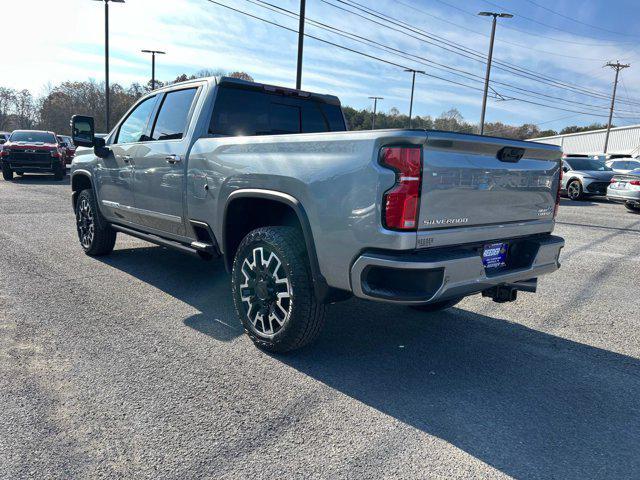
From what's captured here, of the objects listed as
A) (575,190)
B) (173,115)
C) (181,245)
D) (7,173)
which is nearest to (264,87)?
(173,115)

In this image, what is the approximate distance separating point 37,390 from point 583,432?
125 inches

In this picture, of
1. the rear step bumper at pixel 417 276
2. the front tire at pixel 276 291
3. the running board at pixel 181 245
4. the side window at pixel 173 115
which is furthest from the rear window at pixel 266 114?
the rear step bumper at pixel 417 276

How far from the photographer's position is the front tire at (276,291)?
3.40m

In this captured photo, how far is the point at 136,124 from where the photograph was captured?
569 cm

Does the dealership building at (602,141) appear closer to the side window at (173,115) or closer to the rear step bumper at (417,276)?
the side window at (173,115)

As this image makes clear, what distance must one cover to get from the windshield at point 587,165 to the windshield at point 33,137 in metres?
19.9

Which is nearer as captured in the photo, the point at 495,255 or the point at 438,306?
the point at 495,255

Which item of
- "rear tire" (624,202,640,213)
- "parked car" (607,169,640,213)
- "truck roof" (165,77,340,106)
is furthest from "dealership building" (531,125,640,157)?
"truck roof" (165,77,340,106)

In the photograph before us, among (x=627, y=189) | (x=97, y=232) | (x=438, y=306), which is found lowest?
(x=438, y=306)

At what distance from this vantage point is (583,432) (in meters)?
2.79

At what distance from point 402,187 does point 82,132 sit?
4648 mm

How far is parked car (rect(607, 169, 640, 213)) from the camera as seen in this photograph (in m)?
14.6

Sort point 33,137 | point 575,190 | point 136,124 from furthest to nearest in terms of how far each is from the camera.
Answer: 1. point 33,137
2. point 575,190
3. point 136,124

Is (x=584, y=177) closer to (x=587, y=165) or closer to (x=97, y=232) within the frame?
(x=587, y=165)
